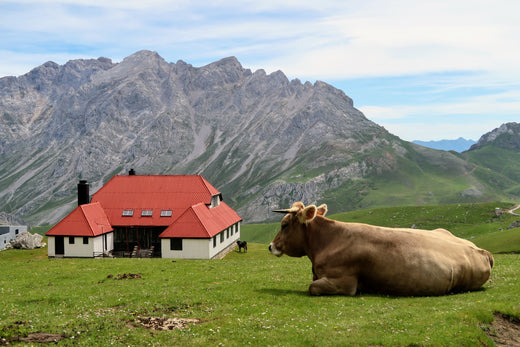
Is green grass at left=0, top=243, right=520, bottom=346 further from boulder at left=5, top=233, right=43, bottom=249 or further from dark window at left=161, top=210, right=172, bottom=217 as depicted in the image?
boulder at left=5, top=233, right=43, bottom=249

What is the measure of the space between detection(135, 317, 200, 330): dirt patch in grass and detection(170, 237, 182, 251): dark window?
4566 cm

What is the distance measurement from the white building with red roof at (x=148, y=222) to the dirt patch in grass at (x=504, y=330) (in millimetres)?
48501

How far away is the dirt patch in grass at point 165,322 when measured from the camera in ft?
48.9

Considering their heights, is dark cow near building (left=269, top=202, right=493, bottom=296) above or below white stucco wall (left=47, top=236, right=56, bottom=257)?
above

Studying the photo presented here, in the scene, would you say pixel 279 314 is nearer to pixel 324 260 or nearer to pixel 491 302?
pixel 324 260

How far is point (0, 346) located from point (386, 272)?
14756 millimetres

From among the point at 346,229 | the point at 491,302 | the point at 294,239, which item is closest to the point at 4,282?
the point at 294,239

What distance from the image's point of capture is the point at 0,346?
1309cm

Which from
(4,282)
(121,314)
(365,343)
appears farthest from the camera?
(4,282)

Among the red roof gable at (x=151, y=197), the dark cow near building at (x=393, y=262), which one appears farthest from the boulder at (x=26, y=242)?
the dark cow near building at (x=393, y=262)

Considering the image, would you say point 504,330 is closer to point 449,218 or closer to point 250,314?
point 250,314

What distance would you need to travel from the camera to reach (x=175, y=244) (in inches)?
2410

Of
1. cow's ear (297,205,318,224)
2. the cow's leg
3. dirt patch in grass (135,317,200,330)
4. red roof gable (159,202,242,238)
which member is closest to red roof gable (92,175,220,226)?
red roof gable (159,202,242,238)

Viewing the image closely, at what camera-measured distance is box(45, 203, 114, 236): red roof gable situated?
61.9 m
